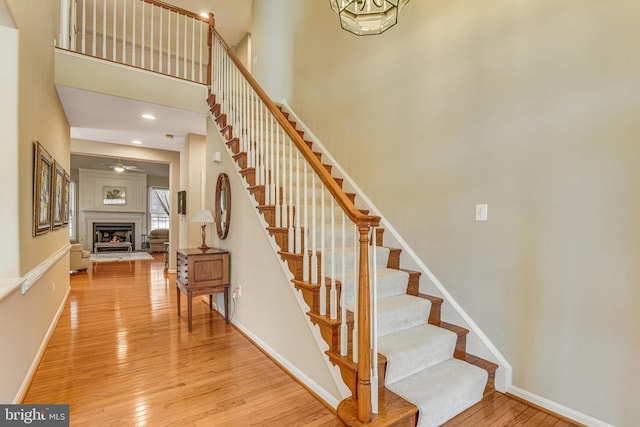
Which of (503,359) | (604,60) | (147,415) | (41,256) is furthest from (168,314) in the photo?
(604,60)

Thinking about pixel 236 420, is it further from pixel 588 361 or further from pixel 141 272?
pixel 141 272

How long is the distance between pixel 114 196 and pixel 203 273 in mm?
9189

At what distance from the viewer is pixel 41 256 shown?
262 cm

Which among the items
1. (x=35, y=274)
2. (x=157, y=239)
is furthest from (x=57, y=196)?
(x=157, y=239)

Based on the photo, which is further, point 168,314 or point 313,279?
point 168,314

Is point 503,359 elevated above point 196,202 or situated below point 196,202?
below

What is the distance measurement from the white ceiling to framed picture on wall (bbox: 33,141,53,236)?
1.17 m

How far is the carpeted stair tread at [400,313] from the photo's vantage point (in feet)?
7.25

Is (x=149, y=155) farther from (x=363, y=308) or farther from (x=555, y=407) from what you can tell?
(x=555, y=407)

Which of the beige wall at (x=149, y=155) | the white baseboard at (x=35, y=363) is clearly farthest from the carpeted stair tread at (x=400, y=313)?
the beige wall at (x=149, y=155)

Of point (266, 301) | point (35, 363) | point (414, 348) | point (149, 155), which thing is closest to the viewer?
point (414, 348)

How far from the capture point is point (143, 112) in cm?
405

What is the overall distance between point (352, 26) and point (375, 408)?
2.10 m

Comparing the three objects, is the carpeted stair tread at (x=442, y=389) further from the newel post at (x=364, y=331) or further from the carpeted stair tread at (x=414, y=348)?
the newel post at (x=364, y=331)
